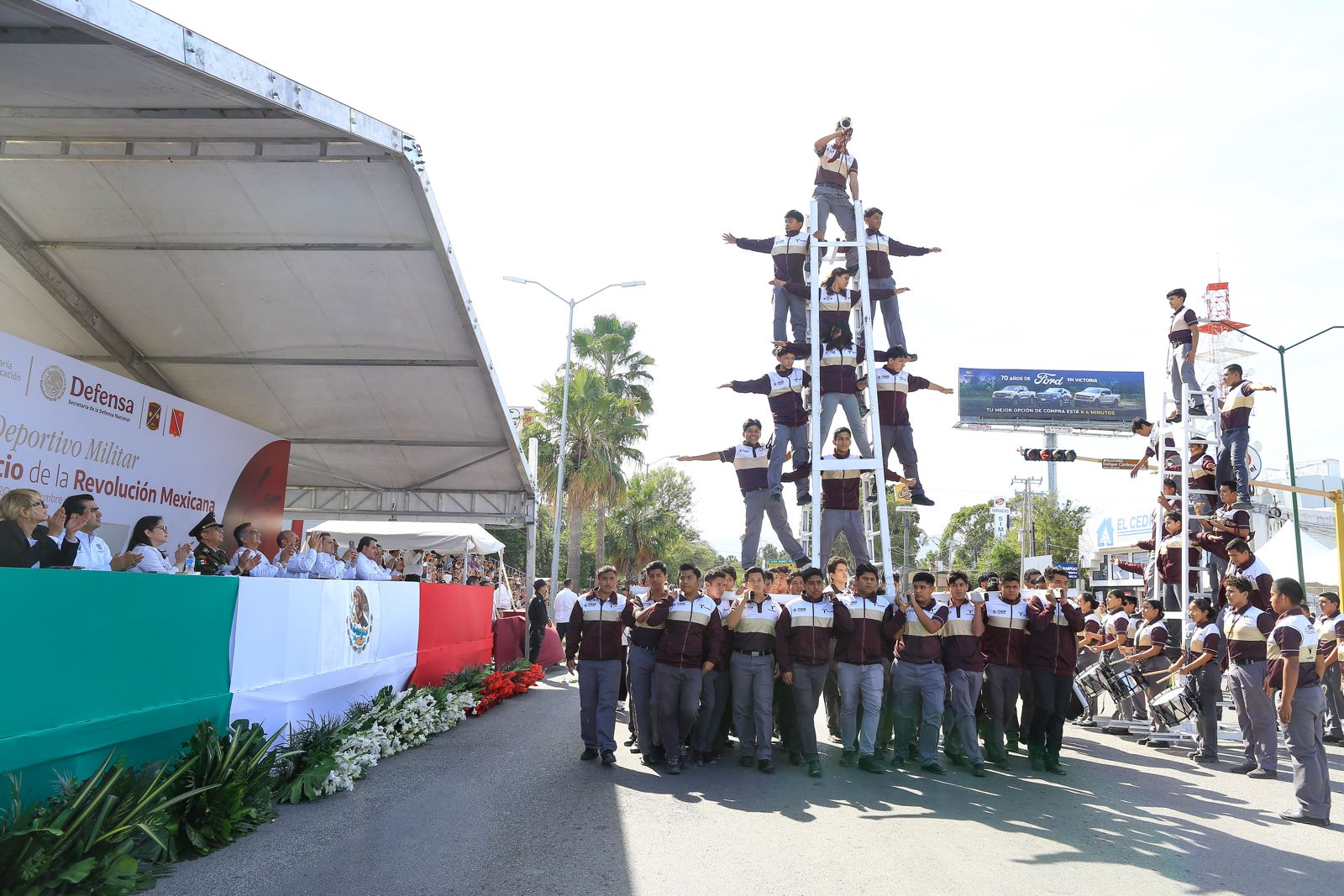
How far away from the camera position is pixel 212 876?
17.1ft

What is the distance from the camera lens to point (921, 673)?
916 cm

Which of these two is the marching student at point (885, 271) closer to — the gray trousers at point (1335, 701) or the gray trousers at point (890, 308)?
the gray trousers at point (890, 308)

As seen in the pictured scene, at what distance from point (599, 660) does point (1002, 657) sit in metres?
4.13

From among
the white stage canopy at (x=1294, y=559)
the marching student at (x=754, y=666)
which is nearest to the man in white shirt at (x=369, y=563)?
the marching student at (x=754, y=666)

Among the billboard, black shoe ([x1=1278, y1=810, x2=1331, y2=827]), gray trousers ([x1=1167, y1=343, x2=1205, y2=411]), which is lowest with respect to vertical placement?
black shoe ([x1=1278, y1=810, x2=1331, y2=827])

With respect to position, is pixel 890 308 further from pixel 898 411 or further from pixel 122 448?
pixel 122 448

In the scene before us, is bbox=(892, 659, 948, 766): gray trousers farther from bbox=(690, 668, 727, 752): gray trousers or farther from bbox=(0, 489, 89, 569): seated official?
bbox=(0, 489, 89, 569): seated official

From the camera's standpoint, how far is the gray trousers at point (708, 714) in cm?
948

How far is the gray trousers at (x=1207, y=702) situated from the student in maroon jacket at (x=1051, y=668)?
2150 millimetres

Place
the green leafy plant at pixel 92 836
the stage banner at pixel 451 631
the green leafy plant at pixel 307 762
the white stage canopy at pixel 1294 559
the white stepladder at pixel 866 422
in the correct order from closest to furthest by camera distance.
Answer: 1. the green leafy plant at pixel 92 836
2. the green leafy plant at pixel 307 762
3. the white stepladder at pixel 866 422
4. the stage banner at pixel 451 631
5. the white stage canopy at pixel 1294 559

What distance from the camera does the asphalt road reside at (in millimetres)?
5402

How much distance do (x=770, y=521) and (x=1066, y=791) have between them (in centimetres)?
396

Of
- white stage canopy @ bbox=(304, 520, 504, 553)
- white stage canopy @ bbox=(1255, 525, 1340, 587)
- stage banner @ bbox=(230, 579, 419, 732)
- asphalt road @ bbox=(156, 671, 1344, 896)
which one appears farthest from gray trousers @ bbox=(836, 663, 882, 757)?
white stage canopy @ bbox=(1255, 525, 1340, 587)

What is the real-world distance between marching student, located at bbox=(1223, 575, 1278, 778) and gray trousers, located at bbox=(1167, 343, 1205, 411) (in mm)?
4527
